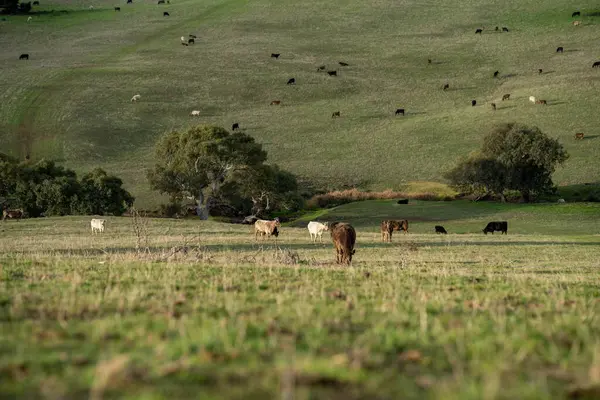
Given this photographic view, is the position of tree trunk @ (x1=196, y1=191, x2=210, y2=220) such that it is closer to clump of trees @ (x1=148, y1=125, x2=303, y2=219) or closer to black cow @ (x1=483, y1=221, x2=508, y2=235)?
clump of trees @ (x1=148, y1=125, x2=303, y2=219)

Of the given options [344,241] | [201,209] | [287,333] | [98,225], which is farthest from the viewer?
[201,209]

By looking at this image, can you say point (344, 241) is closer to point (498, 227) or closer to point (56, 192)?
point (498, 227)

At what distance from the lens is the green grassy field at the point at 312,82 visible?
8338 centimetres

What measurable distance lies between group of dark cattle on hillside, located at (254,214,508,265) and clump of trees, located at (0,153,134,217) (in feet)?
77.1

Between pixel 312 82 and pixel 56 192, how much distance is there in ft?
186

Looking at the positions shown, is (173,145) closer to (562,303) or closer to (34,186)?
(34,186)

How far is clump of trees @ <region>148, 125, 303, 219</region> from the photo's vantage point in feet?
209

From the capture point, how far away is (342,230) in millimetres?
21594

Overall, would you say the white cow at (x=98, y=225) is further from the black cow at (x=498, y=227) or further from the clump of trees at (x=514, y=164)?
the clump of trees at (x=514, y=164)

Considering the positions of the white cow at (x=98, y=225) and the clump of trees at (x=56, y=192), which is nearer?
the white cow at (x=98, y=225)

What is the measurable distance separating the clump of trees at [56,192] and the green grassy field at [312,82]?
590 centimetres

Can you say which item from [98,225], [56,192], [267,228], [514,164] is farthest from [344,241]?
[514,164]

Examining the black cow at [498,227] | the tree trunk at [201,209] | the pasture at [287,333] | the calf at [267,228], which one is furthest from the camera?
the tree trunk at [201,209]

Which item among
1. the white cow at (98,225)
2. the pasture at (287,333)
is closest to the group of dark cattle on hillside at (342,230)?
the pasture at (287,333)
